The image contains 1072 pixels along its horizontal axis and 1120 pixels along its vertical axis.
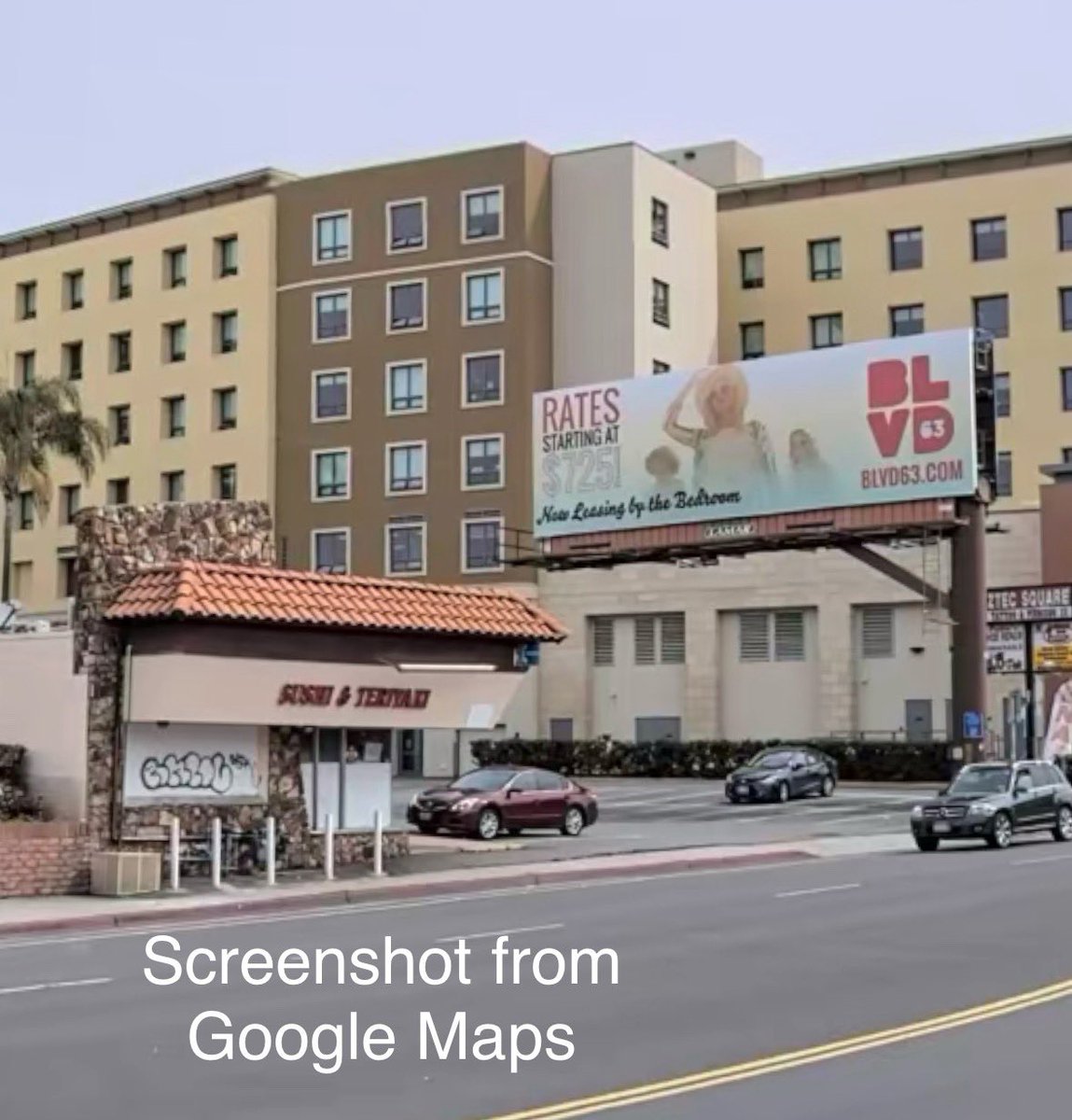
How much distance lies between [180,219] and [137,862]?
196ft

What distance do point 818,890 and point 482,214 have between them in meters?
52.3

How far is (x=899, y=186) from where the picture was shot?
242 feet

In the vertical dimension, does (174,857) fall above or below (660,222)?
below

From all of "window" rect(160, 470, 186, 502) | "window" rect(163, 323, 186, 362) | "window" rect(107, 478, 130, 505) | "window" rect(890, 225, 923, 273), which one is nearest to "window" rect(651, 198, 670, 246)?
"window" rect(890, 225, 923, 273)

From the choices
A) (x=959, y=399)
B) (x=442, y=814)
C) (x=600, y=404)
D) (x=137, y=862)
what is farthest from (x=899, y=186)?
(x=137, y=862)

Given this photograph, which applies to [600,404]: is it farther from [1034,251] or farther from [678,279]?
[1034,251]

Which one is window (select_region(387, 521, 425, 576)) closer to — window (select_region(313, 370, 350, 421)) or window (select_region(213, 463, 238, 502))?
window (select_region(313, 370, 350, 421))

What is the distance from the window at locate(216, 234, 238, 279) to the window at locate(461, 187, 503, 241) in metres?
10.8

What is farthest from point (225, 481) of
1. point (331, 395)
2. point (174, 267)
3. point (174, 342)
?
point (174, 267)

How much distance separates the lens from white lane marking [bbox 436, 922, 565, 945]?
17250 millimetres

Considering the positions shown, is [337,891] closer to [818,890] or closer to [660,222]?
[818,890]

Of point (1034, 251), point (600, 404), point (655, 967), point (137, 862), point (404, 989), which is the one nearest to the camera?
point (404, 989)

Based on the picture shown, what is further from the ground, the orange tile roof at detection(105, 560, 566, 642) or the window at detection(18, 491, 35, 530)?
the window at detection(18, 491, 35, 530)

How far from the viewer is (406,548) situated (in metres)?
72.5
